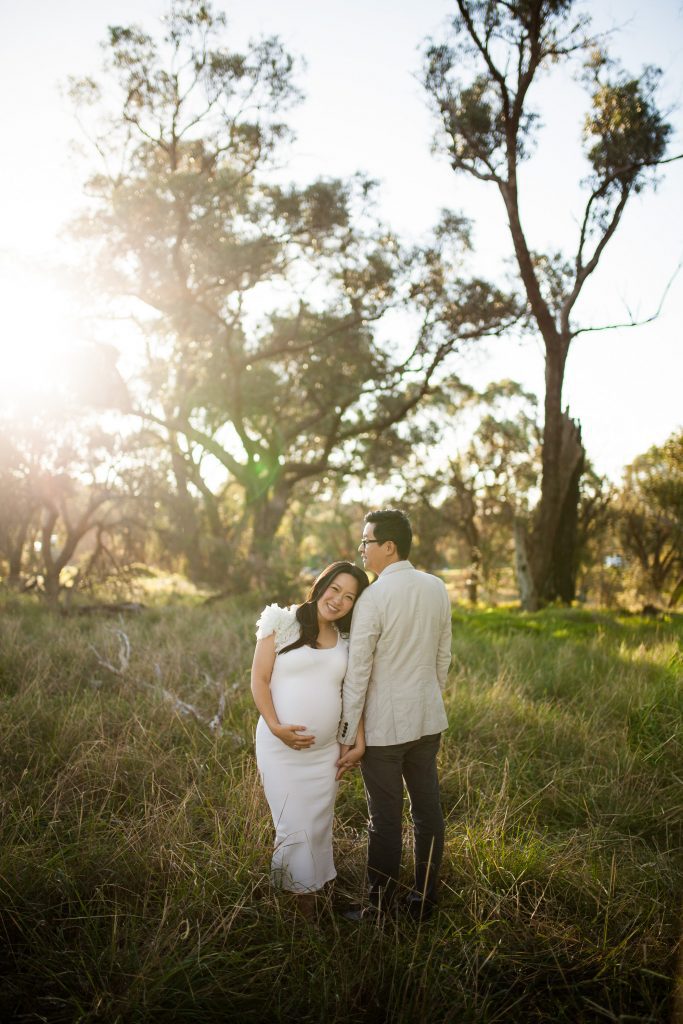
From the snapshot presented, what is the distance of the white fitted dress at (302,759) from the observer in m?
3.28

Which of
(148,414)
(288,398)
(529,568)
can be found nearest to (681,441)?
(529,568)

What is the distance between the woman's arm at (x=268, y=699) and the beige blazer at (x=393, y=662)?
0.22m

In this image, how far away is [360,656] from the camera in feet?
10.6

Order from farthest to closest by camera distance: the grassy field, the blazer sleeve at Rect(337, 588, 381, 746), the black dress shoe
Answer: the blazer sleeve at Rect(337, 588, 381, 746) → the black dress shoe → the grassy field

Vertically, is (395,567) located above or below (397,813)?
above

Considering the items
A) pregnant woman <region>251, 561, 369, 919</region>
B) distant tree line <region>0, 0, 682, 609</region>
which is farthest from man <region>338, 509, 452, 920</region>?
distant tree line <region>0, 0, 682, 609</region>

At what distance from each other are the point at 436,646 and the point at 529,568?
1179 cm

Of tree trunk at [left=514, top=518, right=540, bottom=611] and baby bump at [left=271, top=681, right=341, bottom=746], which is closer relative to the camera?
baby bump at [left=271, top=681, right=341, bottom=746]

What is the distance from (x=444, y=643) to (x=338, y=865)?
1.44m

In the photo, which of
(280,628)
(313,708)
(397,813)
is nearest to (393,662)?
(313,708)

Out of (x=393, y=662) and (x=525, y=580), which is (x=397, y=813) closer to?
(x=393, y=662)

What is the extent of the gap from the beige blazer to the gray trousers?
109 mm

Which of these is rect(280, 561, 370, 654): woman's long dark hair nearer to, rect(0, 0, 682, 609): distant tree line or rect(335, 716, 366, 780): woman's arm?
rect(335, 716, 366, 780): woman's arm

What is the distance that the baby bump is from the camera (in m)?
3.26
